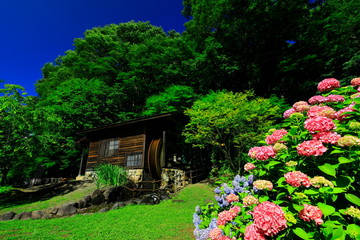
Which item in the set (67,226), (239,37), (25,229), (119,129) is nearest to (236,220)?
(67,226)

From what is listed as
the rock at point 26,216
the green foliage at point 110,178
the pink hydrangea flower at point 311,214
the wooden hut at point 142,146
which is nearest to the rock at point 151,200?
the green foliage at point 110,178

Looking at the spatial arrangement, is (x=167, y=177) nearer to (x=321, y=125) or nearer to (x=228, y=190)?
(x=228, y=190)

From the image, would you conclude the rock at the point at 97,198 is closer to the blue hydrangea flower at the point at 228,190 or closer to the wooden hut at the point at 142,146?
the wooden hut at the point at 142,146

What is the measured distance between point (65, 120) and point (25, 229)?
40.9ft

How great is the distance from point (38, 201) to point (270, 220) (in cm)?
1093

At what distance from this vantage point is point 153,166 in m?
11.3

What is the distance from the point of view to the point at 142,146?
449 inches

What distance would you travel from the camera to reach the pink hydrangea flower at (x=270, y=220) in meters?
1.24

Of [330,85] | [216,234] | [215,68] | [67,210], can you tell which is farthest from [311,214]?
[215,68]

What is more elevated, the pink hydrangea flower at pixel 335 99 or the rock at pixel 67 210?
the pink hydrangea flower at pixel 335 99

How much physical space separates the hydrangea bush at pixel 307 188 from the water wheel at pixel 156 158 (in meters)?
9.22

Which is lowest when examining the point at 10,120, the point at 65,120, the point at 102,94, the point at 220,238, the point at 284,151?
the point at 220,238

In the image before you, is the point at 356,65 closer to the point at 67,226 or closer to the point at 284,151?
the point at 284,151

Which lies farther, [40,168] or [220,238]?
[40,168]
